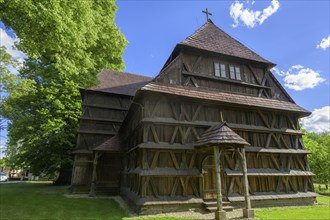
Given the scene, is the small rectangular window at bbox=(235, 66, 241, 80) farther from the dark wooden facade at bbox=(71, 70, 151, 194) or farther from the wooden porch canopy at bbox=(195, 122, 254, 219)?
the dark wooden facade at bbox=(71, 70, 151, 194)

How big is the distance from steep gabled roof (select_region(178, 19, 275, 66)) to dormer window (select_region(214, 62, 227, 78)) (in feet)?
2.46

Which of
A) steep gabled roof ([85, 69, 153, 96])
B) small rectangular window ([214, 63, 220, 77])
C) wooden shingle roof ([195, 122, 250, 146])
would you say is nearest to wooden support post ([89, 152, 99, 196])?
steep gabled roof ([85, 69, 153, 96])

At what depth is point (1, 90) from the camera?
551 inches

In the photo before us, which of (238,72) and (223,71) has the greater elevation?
(238,72)

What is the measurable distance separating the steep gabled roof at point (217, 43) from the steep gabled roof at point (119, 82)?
8.70 metres

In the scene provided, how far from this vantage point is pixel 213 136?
8.95 m

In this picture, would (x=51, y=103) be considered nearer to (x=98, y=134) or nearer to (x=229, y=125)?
(x=98, y=134)

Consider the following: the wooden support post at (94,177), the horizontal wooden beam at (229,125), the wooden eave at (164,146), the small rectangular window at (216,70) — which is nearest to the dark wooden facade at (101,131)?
the wooden support post at (94,177)

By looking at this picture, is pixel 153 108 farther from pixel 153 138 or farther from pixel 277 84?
pixel 277 84

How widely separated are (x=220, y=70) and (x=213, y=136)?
5395mm

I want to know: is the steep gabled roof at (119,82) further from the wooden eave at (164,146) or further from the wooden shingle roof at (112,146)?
the wooden eave at (164,146)

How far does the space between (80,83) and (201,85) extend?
12.4 metres

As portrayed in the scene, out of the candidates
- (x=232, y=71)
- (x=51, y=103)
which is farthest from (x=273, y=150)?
(x=51, y=103)

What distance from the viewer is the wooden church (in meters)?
9.48
